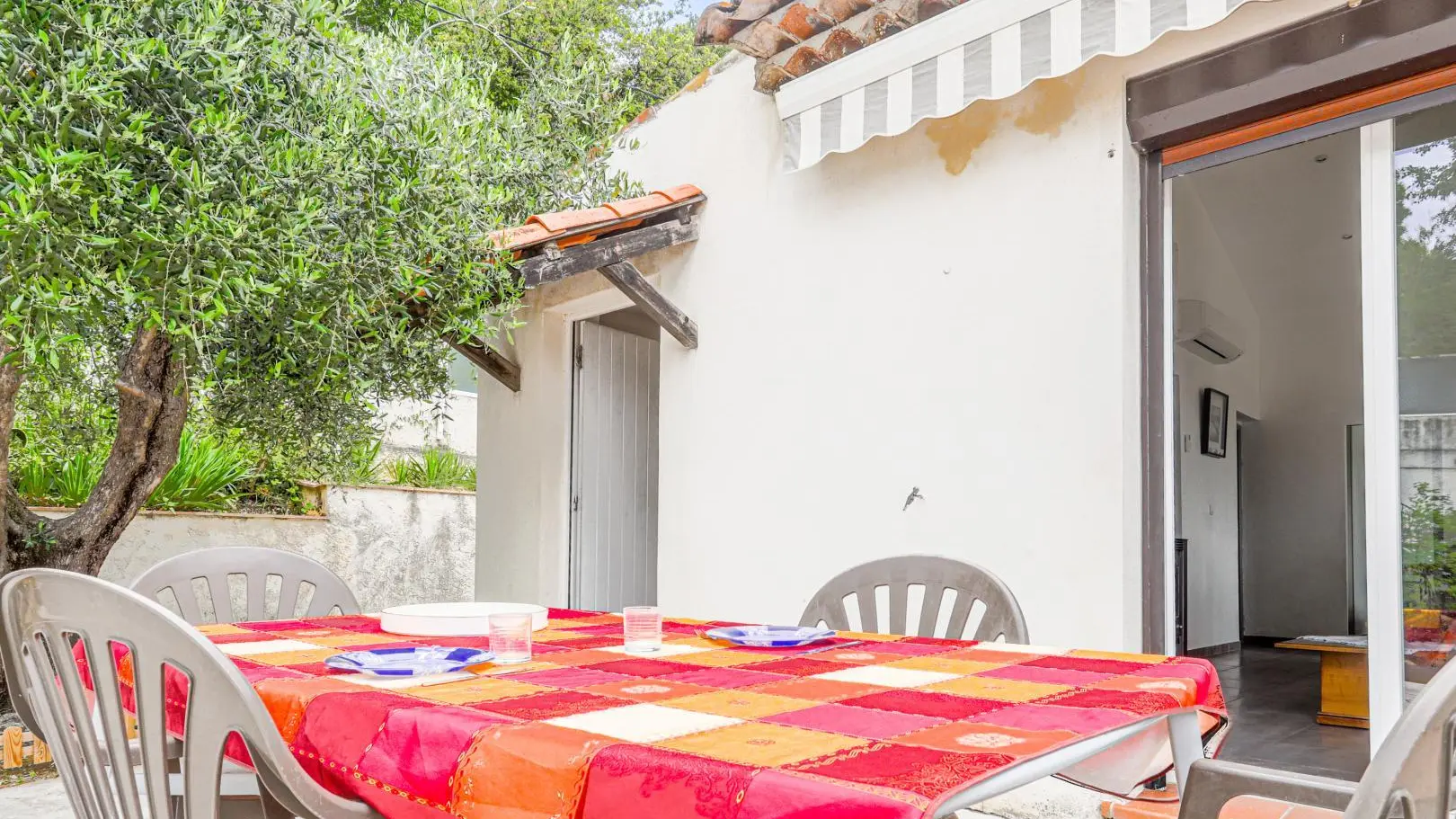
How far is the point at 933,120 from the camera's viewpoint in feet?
13.4

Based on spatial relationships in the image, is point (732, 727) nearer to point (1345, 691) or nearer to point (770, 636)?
point (770, 636)

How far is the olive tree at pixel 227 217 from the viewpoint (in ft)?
9.75

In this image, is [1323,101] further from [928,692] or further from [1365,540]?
[928,692]

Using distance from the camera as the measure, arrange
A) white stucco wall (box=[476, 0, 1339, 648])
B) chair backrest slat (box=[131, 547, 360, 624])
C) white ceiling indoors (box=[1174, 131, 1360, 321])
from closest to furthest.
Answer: chair backrest slat (box=[131, 547, 360, 624]) → white stucco wall (box=[476, 0, 1339, 648]) → white ceiling indoors (box=[1174, 131, 1360, 321])

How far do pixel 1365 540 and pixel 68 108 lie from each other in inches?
152

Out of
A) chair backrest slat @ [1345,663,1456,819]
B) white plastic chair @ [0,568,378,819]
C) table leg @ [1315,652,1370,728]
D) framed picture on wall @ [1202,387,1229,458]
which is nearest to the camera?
chair backrest slat @ [1345,663,1456,819]

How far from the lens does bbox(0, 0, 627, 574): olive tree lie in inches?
117

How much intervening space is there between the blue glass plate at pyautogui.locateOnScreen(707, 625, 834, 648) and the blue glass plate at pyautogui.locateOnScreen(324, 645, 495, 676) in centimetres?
49

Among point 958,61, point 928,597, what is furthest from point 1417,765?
point 958,61

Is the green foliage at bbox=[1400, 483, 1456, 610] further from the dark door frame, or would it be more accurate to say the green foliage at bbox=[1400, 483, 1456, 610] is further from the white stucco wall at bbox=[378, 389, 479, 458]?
the white stucco wall at bbox=[378, 389, 479, 458]

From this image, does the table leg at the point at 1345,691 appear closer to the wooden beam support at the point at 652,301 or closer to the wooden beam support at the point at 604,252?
the wooden beam support at the point at 652,301

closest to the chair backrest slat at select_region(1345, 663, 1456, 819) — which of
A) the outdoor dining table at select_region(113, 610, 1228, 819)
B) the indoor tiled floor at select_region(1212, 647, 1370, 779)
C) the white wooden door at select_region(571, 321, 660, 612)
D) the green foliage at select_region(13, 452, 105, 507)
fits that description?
the outdoor dining table at select_region(113, 610, 1228, 819)

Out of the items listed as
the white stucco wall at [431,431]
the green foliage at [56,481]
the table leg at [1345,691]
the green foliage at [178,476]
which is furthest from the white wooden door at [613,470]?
the table leg at [1345,691]

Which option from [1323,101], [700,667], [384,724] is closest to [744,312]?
[1323,101]
